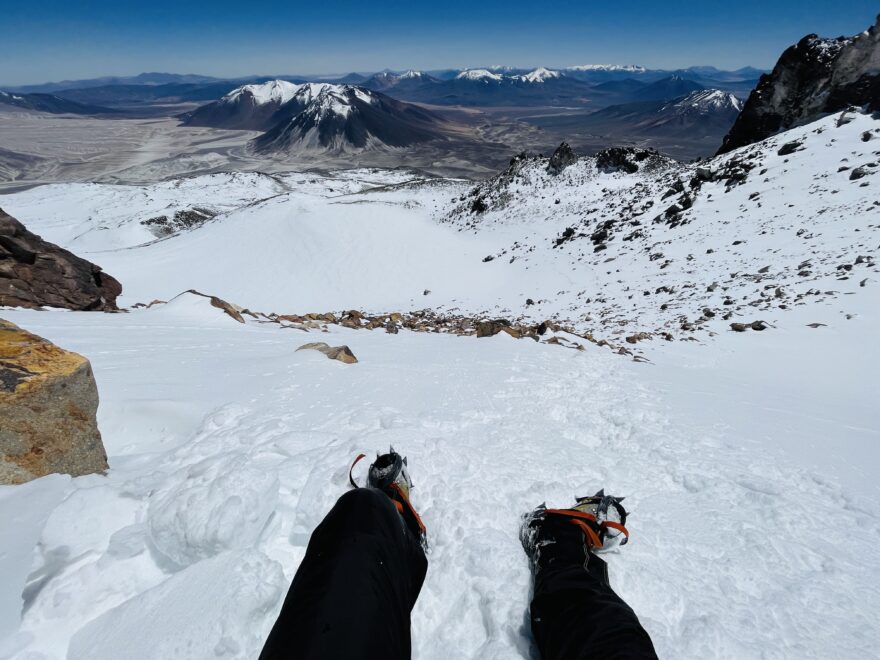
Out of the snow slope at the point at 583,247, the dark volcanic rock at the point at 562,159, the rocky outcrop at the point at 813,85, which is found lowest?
the snow slope at the point at 583,247

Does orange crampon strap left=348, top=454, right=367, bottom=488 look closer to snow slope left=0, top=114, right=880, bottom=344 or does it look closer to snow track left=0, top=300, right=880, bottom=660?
snow track left=0, top=300, right=880, bottom=660

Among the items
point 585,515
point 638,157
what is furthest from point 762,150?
point 585,515

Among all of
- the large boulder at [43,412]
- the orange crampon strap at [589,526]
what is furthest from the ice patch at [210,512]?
the orange crampon strap at [589,526]

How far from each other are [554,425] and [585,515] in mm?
1850

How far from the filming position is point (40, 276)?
1070 cm

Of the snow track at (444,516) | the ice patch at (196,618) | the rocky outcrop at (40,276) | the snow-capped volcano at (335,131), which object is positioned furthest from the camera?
the snow-capped volcano at (335,131)

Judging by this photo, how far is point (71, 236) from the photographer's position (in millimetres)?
60562

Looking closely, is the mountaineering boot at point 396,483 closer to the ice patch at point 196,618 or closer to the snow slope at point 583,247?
the ice patch at point 196,618

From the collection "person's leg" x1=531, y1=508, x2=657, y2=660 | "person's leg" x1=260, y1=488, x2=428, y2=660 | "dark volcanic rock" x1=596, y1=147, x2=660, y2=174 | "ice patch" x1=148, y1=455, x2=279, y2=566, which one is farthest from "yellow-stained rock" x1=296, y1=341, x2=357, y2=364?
"dark volcanic rock" x1=596, y1=147, x2=660, y2=174

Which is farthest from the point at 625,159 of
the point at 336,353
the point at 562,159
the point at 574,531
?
the point at 574,531

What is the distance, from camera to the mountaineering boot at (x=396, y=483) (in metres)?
2.94

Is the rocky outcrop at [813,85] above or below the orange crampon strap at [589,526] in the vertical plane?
above

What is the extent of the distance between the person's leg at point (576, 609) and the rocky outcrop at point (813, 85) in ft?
108

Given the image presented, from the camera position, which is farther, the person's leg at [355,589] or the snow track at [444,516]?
the snow track at [444,516]
